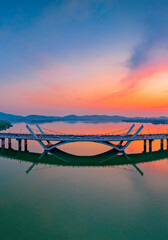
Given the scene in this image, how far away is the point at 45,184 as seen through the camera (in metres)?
22.8

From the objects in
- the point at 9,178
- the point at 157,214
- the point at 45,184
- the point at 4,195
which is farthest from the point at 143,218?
the point at 9,178

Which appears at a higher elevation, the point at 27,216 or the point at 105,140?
the point at 105,140

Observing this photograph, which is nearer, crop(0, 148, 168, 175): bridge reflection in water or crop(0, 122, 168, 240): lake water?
crop(0, 122, 168, 240): lake water

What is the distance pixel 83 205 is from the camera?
1661 centimetres

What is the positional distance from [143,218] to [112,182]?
8991 millimetres

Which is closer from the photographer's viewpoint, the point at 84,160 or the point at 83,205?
the point at 83,205

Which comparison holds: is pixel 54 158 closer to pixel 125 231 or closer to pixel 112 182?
pixel 112 182

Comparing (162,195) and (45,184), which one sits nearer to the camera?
(162,195)

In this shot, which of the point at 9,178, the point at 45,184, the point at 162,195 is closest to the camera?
the point at 162,195

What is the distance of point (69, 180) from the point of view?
23.9 metres

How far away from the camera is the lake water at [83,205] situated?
498 inches

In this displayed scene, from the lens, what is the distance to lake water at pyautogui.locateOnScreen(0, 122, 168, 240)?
41.5ft

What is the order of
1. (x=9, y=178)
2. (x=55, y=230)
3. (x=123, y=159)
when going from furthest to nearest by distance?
1. (x=123, y=159)
2. (x=9, y=178)
3. (x=55, y=230)

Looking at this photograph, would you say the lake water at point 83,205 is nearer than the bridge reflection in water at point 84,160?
Yes
